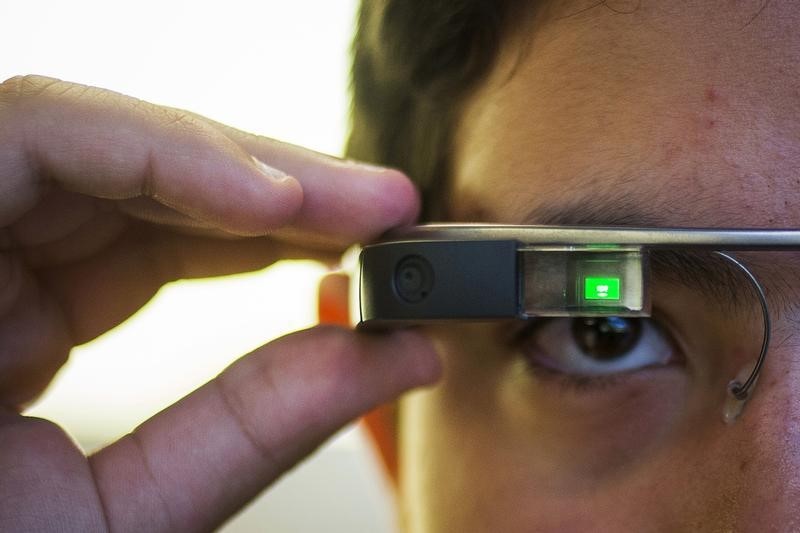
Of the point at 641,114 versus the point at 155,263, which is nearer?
the point at 641,114

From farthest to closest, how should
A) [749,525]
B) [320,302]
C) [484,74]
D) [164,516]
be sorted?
[320,302] → [484,74] → [164,516] → [749,525]

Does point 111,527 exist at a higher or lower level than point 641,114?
lower

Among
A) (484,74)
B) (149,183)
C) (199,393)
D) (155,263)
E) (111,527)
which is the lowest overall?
(111,527)

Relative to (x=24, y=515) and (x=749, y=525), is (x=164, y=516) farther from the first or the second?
(x=749, y=525)

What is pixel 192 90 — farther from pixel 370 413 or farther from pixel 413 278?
Answer: pixel 413 278

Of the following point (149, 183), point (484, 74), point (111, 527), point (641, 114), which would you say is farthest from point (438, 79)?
point (111, 527)

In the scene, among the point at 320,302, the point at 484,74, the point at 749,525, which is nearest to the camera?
the point at 749,525

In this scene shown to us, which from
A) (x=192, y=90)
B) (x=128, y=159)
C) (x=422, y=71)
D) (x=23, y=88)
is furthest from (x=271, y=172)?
(x=192, y=90)

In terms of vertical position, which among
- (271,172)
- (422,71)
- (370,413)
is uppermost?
(422,71)
